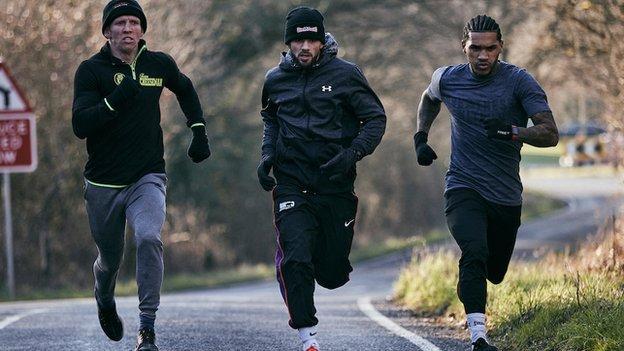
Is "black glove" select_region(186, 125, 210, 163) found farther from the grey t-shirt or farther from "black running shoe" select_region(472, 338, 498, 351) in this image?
"black running shoe" select_region(472, 338, 498, 351)

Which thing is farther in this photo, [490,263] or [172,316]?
[172,316]

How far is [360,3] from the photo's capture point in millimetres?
28938

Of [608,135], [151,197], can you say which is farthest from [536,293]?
[608,135]

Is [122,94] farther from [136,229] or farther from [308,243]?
[308,243]

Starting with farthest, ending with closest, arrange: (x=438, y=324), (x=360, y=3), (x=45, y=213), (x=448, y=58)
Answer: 1. (x=448, y=58)
2. (x=360, y=3)
3. (x=45, y=213)
4. (x=438, y=324)

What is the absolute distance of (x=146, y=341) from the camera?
7523mm

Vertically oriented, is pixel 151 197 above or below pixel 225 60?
below

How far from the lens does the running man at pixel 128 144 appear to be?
7.71m

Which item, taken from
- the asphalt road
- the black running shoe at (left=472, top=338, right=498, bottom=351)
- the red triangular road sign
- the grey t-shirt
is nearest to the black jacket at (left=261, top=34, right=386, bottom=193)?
the grey t-shirt

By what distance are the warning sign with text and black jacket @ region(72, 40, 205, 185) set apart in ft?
32.8

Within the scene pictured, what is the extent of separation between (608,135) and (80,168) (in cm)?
1016

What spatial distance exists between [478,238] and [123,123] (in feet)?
7.09

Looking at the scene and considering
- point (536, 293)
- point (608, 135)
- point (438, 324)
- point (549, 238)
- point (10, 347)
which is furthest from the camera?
point (549, 238)

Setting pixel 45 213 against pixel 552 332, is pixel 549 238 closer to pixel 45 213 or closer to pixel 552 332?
pixel 45 213
